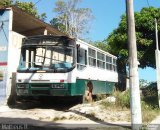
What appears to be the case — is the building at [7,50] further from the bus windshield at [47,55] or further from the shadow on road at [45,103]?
the bus windshield at [47,55]

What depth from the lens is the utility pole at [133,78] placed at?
40.7 feet

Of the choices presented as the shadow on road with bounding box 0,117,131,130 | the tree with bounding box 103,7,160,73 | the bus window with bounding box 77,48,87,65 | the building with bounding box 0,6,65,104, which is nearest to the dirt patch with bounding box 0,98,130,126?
the shadow on road with bounding box 0,117,131,130

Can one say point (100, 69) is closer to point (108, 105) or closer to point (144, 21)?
point (108, 105)

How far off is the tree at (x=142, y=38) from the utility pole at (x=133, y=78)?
710 inches

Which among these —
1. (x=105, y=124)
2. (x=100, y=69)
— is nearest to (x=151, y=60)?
(x=100, y=69)

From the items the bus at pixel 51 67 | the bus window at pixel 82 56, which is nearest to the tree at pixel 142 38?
the bus window at pixel 82 56

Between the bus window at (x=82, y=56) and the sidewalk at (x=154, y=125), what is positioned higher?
the bus window at (x=82, y=56)

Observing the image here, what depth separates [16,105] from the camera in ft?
63.1

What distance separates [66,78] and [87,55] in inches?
116

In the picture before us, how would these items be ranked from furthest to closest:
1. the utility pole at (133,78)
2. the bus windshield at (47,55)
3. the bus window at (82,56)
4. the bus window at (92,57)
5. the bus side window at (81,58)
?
1. the bus window at (92,57)
2. the bus window at (82,56)
3. the bus side window at (81,58)
4. the bus windshield at (47,55)
5. the utility pole at (133,78)

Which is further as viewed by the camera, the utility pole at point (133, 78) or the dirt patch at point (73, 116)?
the dirt patch at point (73, 116)

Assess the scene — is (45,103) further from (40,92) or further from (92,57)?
(92,57)

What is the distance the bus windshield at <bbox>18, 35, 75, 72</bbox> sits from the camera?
56.1 ft

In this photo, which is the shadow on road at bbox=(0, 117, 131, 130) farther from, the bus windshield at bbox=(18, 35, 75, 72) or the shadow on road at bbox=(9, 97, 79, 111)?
the shadow on road at bbox=(9, 97, 79, 111)
